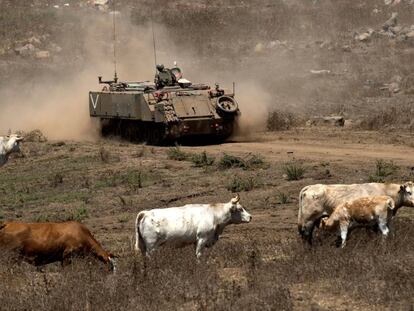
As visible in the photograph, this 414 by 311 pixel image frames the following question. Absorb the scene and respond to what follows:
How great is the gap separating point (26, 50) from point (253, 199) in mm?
38080

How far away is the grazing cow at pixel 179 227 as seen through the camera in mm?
14078

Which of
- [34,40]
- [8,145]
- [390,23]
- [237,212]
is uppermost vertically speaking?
[390,23]

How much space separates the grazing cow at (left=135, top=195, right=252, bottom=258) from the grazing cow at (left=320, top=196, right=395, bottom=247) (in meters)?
1.77

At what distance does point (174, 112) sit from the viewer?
98.1 feet

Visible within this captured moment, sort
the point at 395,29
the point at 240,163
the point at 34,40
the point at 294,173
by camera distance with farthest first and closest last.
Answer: the point at 34,40
the point at 395,29
the point at 240,163
the point at 294,173

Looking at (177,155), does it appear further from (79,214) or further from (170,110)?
(79,214)

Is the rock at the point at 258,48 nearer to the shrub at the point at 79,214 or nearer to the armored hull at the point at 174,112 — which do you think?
the armored hull at the point at 174,112

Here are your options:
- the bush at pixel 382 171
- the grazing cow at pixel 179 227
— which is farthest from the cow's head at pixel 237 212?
the bush at pixel 382 171

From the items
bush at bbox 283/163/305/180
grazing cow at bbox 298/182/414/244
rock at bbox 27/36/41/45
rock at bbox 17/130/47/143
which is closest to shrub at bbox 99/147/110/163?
bush at bbox 283/163/305/180

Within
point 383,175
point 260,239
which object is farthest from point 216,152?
point 260,239

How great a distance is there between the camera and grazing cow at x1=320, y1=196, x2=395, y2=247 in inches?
558

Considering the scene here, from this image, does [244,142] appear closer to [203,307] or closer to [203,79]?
[203,79]

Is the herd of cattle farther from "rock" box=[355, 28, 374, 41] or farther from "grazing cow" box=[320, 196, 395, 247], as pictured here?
"rock" box=[355, 28, 374, 41]

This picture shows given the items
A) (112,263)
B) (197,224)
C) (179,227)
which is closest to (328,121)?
(197,224)
